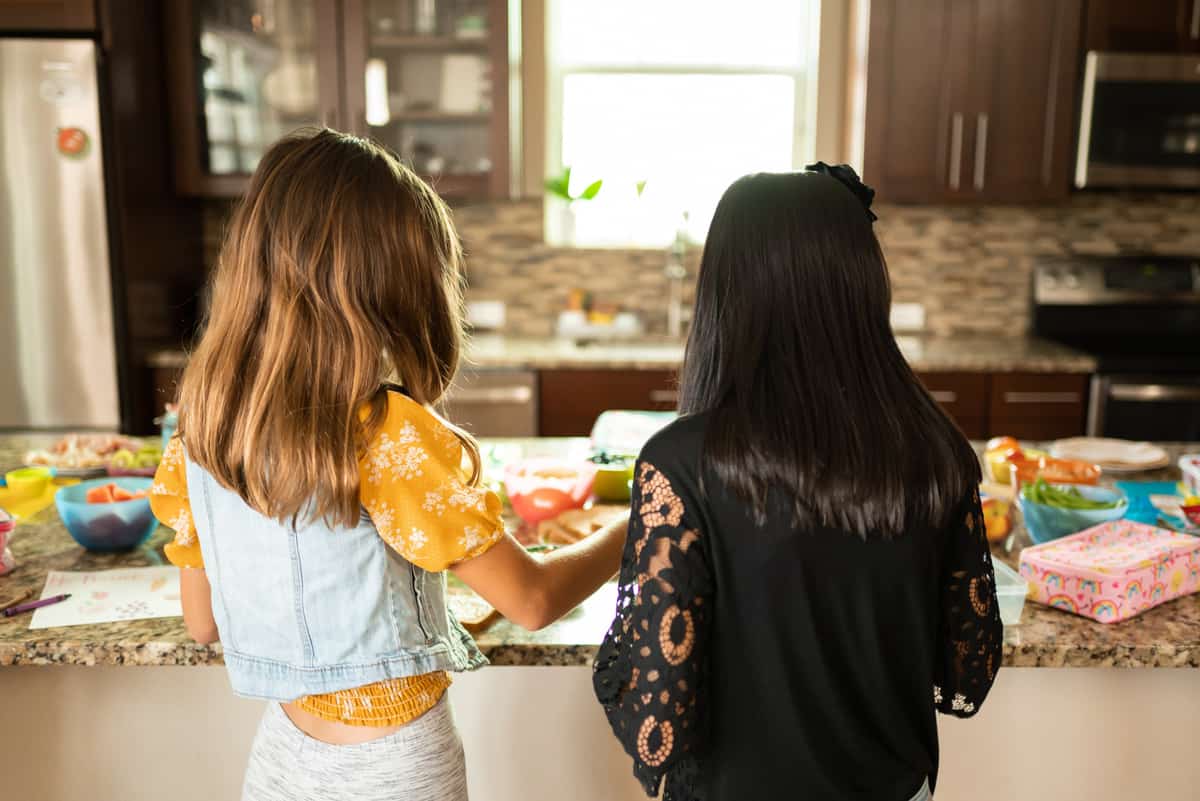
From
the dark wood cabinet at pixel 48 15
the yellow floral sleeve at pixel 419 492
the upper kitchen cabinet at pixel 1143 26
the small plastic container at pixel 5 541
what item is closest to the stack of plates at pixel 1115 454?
the yellow floral sleeve at pixel 419 492

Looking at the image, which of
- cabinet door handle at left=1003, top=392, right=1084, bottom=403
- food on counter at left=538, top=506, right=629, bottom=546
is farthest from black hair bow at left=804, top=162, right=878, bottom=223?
cabinet door handle at left=1003, top=392, right=1084, bottom=403

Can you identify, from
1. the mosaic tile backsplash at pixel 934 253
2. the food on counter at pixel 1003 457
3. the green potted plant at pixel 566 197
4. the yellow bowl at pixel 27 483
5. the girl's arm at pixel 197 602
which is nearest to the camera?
the girl's arm at pixel 197 602

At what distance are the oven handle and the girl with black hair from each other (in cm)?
258

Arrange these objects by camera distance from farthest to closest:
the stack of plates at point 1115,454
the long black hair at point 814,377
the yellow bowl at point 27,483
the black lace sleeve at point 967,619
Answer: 1. the stack of plates at point 1115,454
2. the yellow bowl at point 27,483
3. the black lace sleeve at point 967,619
4. the long black hair at point 814,377

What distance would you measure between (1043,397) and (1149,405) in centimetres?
31

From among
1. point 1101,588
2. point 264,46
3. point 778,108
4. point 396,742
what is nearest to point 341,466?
point 396,742

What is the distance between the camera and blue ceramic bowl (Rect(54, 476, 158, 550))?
5.02 ft

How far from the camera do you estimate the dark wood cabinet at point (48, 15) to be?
9.98 ft

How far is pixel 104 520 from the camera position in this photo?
5.04ft

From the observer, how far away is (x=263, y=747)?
3.73 ft

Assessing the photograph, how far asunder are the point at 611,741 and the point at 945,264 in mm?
2863

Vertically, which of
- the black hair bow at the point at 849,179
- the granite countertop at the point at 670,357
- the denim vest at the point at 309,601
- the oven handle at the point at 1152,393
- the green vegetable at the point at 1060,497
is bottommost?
the oven handle at the point at 1152,393

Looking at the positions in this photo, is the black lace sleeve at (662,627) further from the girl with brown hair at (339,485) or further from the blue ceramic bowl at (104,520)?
the blue ceramic bowl at (104,520)

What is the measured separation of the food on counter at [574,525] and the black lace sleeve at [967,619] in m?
0.56
